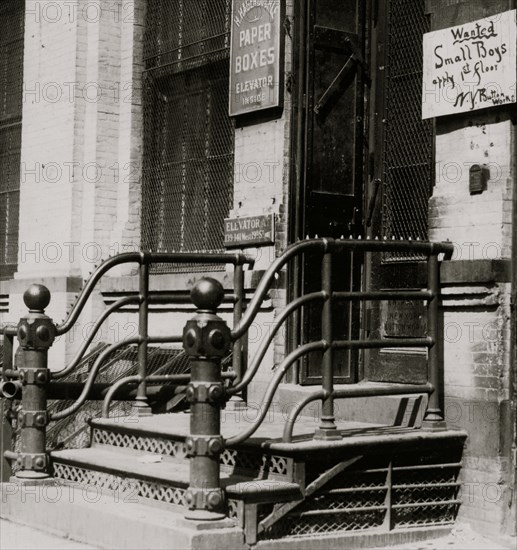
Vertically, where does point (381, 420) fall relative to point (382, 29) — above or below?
below

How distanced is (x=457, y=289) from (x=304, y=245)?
50.3 inches

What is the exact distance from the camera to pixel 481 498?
7637 mm

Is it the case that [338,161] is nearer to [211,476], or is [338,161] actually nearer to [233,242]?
[233,242]

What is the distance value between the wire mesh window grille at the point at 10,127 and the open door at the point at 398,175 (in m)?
6.15

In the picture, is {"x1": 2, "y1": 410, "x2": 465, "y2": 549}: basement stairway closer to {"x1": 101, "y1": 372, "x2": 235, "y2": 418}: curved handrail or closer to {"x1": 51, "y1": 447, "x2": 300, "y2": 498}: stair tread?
{"x1": 51, "y1": 447, "x2": 300, "y2": 498}: stair tread

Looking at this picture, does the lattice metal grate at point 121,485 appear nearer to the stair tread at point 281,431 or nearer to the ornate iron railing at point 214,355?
the ornate iron railing at point 214,355

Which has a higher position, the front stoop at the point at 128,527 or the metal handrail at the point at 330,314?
the metal handrail at the point at 330,314

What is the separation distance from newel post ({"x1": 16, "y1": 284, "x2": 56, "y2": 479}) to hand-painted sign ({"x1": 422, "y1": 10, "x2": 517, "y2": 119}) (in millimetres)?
3195

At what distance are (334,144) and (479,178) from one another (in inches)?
85.9

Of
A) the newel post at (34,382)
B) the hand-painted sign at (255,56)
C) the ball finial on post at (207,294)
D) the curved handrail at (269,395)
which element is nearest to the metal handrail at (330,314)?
the curved handrail at (269,395)

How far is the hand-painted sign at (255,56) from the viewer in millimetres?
9758

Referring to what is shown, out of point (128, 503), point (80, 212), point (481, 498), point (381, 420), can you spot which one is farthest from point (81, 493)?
point (80, 212)

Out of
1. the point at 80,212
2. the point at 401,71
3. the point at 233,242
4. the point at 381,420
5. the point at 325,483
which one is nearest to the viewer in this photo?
the point at 325,483

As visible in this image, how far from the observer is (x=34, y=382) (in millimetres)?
8172
